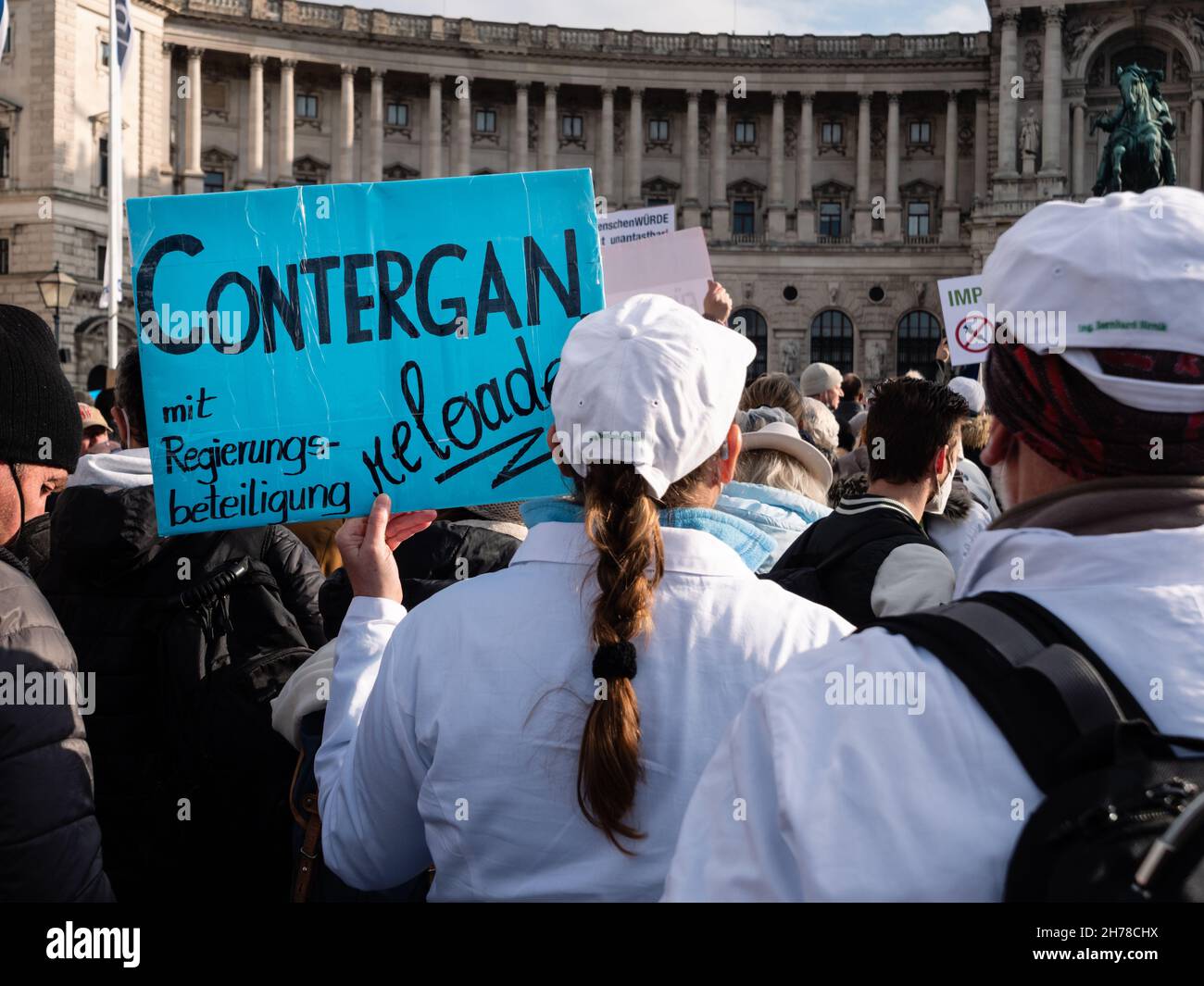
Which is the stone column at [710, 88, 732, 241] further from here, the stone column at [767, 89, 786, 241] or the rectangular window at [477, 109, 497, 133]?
the rectangular window at [477, 109, 497, 133]

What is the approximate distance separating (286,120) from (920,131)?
25.3 meters

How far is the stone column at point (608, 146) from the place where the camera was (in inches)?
2312

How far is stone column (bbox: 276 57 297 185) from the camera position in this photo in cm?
5522

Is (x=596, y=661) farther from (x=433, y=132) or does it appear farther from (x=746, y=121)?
(x=746, y=121)

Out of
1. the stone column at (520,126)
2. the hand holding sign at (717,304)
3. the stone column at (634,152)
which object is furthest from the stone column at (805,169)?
the hand holding sign at (717,304)

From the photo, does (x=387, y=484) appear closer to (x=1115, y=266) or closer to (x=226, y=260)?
(x=226, y=260)

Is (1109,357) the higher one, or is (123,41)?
(123,41)

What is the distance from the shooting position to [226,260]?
3.71m

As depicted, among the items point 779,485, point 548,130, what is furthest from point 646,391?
point 548,130

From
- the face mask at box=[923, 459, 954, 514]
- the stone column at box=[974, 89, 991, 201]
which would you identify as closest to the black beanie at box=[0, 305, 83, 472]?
the face mask at box=[923, 459, 954, 514]

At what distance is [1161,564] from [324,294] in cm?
242

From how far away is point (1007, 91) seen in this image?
2181 inches

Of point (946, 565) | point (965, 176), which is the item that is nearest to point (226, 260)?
point (946, 565)

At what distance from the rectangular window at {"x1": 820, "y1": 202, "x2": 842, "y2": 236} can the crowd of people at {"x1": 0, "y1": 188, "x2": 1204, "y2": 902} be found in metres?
56.0
